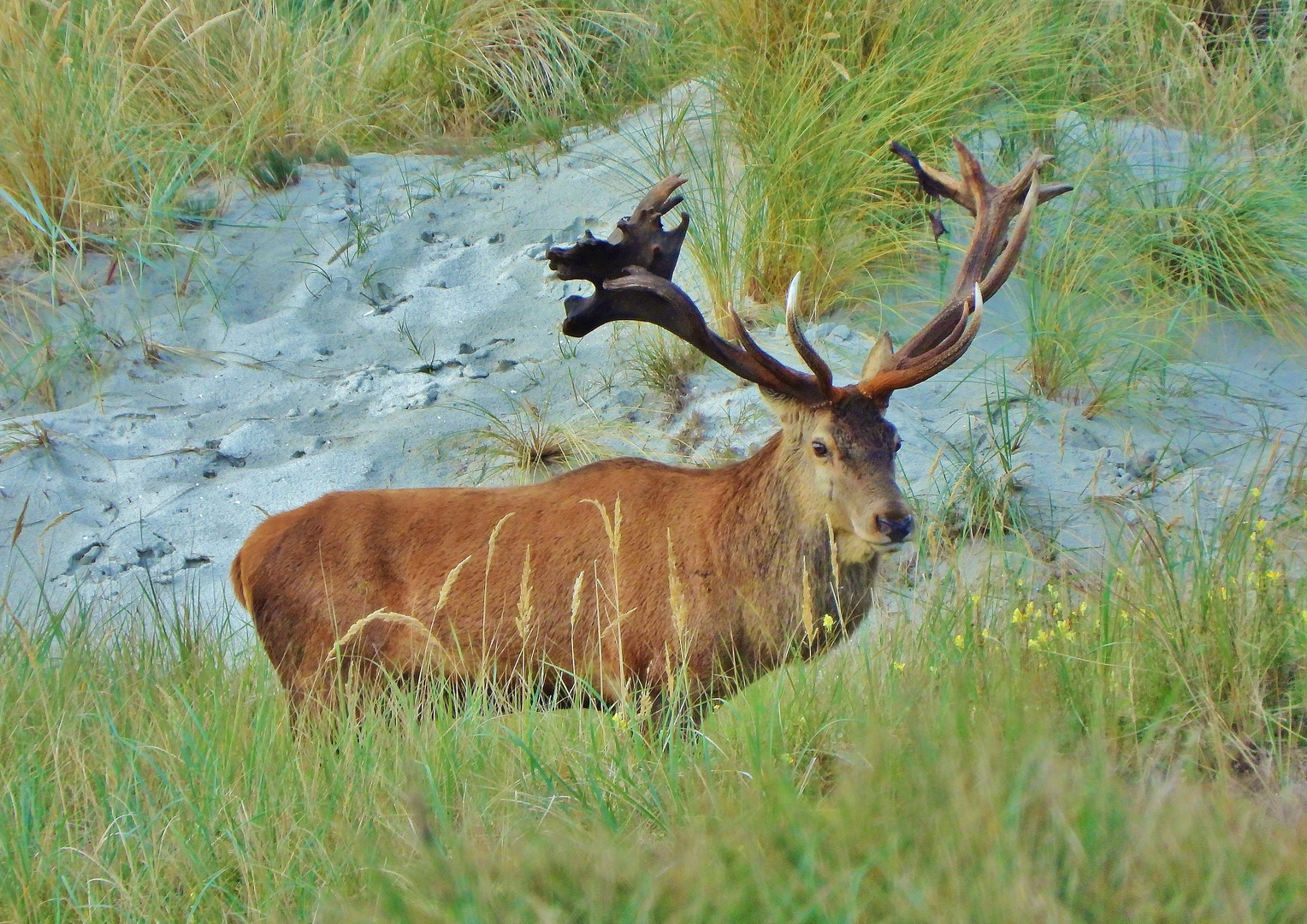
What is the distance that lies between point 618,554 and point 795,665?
841mm

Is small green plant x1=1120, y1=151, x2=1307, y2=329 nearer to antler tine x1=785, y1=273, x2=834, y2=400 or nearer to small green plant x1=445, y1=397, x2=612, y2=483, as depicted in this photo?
small green plant x1=445, y1=397, x2=612, y2=483

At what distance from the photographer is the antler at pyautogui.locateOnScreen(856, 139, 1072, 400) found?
4676 mm

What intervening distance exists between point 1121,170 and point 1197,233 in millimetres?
635

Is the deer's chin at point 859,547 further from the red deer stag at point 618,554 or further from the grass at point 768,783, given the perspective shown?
the grass at point 768,783

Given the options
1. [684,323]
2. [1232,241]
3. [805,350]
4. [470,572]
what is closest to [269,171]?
[684,323]

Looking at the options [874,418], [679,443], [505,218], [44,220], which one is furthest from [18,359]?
[874,418]

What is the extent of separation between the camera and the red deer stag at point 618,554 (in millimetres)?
4547

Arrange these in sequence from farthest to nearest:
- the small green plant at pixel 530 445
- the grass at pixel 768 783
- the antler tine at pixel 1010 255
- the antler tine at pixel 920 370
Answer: the small green plant at pixel 530 445 → the antler tine at pixel 1010 255 → the antler tine at pixel 920 370 → the grass at pixel 768 783

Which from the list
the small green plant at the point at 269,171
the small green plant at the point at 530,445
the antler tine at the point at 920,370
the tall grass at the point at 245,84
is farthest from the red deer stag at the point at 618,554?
the small green plant at the point at 269,171

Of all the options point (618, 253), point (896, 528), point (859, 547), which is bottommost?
point (859, 547)

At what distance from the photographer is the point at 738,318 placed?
473cm

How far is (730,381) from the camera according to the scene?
22.8 ft

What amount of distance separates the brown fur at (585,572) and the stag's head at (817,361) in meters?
0.01

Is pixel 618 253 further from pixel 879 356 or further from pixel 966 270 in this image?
pixel 966 270
